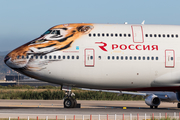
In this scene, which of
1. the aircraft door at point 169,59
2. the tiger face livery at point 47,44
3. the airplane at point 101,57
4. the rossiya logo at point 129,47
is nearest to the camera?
the tiger face livery at point 47,44

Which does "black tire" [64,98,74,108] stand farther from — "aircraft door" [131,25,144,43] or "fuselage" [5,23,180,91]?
"aircraft door" [131,25,144,43]

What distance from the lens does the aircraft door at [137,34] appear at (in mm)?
32031

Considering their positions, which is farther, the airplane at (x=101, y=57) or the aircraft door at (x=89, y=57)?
the aircraft door at (x=89, y=57)

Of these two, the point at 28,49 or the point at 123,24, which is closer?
the point at 28,49

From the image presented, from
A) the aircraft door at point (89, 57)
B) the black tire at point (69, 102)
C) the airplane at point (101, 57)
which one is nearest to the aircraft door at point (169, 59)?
the airplane at point (101, 57)

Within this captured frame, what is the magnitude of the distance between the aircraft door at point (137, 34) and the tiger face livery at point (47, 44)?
4.01m

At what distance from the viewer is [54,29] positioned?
1277 inches

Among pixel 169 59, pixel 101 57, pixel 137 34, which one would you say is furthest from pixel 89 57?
pixel 169 59

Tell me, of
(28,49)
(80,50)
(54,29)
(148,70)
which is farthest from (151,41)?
(28,49)

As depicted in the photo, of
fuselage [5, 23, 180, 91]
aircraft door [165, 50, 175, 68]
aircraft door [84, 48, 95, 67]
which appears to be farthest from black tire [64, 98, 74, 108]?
aircraft door [165, 50, 175, 68]

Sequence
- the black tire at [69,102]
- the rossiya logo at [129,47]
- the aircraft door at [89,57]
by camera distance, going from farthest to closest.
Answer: the black tire at [69,102] < the rossiya logo at [129,47] < the aircraft door at [89,57]

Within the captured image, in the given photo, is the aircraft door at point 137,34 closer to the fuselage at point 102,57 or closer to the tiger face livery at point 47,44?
the fuselage at point 102,57

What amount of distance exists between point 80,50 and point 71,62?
4.46ft

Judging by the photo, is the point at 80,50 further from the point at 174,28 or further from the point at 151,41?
the point at 174,28
